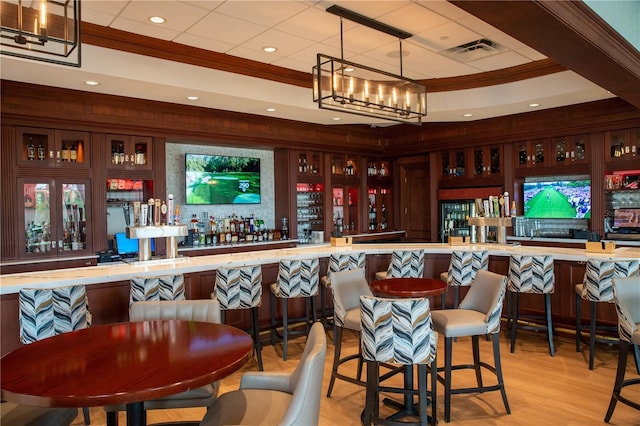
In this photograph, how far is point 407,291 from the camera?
10.9 ft

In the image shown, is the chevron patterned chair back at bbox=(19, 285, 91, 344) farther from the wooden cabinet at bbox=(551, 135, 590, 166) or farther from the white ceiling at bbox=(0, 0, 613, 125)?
the wooden cabinet at bbox=(551, 135, 590, 166)

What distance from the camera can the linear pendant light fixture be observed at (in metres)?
4.10

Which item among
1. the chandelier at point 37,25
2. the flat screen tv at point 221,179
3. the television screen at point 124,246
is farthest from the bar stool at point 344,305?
the flat screen tv at point 221,179

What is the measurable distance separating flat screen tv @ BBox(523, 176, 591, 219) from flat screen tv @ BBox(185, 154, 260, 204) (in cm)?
465

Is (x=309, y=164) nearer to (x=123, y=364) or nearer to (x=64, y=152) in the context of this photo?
(x=64, y=152)

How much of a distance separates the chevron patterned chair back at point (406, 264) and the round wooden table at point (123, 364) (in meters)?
2.79

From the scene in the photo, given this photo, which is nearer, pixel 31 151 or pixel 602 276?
pixel 602 276

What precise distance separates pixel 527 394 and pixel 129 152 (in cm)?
534

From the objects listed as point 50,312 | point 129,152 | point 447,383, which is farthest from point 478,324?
point 129,152

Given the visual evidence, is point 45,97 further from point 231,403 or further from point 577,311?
point 577,311

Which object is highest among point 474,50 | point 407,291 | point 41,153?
point 474,50

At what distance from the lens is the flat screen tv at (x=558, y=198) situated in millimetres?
6879

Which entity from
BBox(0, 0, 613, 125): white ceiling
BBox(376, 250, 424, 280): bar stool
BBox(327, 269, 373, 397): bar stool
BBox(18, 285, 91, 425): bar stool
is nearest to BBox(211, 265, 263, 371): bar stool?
BBox(327, 269, 373, 397): bar stool

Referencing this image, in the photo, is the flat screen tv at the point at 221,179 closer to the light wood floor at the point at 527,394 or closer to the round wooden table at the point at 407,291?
the light wood floor at the point at 527,394
